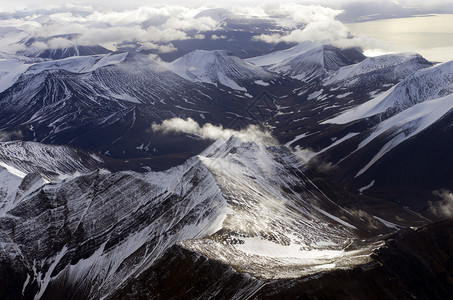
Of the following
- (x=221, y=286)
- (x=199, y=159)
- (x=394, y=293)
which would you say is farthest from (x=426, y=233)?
(x=199, y=159)

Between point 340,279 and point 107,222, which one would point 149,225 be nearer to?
point 107,222

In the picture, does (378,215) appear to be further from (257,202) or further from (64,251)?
(64,251)

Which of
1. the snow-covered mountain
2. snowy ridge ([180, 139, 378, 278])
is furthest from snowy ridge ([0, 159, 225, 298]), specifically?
snowy ridge ([180, 139, 378, 278])

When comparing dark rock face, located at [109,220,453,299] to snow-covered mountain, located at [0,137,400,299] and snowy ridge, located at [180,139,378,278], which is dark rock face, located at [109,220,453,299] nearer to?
snowy ridge, located at [180,139,378,278]

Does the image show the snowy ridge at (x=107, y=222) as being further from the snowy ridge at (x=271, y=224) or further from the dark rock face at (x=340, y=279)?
the dark rock face at (x=340, y=279)

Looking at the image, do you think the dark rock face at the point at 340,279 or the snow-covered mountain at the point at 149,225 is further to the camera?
the snow-covered mountain at the point at 149,225

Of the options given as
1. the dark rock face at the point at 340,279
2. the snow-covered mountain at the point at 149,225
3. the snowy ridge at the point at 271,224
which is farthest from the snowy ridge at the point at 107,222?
the dark rock face at the point at 340,279

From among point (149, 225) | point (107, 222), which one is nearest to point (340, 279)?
point (149, 225)

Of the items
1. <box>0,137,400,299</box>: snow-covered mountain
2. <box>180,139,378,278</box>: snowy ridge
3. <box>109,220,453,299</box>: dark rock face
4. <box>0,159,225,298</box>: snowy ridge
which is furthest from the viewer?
<box>0,159,225,298</box>: snowy ridge
